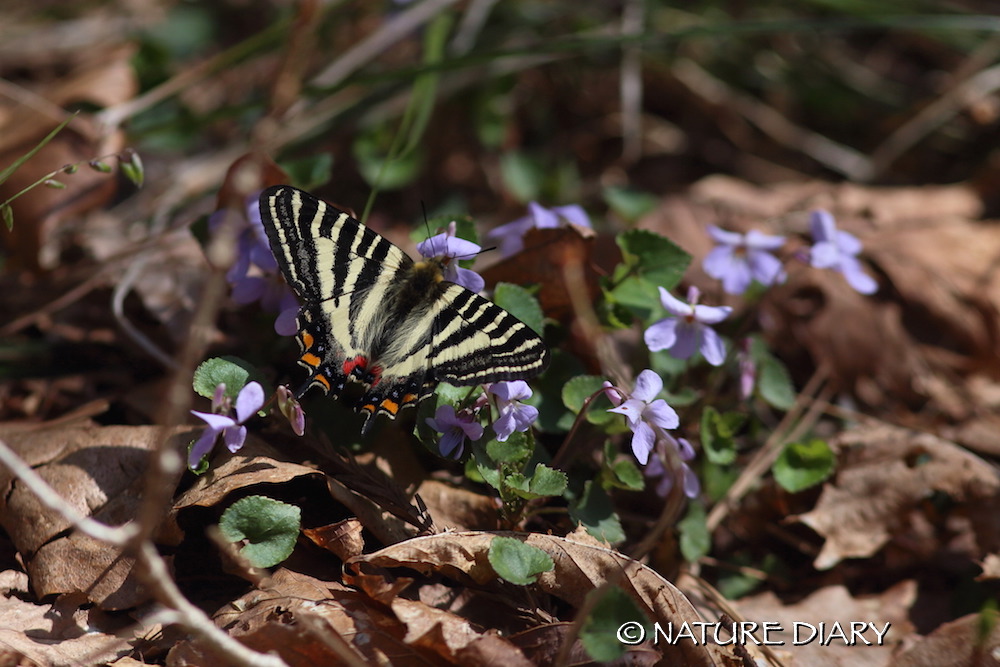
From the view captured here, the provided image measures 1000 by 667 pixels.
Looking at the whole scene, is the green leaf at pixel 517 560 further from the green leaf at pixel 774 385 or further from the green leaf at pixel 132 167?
the green leaf at pixel 132 167

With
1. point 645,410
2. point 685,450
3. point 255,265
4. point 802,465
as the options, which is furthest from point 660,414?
point 255,265

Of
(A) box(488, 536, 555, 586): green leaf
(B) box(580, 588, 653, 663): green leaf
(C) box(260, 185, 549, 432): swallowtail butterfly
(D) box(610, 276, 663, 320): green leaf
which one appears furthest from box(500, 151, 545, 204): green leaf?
(B) box(580, 588, 653, 663): green leaf

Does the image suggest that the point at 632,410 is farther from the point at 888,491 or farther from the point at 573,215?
the point at 888,491

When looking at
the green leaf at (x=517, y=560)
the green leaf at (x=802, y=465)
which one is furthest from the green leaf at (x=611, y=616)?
the green leaf at (x=802, y=465)

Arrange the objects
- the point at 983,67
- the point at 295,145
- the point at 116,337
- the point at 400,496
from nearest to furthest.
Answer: the point at 400,496 → the point at 116,337 → the point at 295,145 → the point at 983,67

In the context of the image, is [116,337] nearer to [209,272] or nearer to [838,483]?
[209,272]

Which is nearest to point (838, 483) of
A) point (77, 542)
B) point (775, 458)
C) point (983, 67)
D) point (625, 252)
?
point (775, 458)

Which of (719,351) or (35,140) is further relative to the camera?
(35,140)
